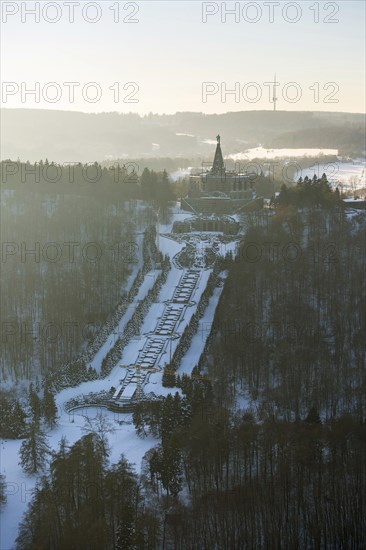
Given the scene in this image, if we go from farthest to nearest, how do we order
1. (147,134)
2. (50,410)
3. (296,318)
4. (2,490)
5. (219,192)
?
(147,134) < (219,192) < (296,318) < (50,410) < (2,490)

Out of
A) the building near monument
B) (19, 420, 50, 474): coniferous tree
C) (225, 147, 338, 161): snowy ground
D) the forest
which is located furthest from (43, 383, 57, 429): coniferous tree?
(225, 147, 338, 161): snowy ground

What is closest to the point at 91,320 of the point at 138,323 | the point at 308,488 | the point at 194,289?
the point at 138,323

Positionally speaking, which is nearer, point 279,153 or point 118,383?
point 118,383

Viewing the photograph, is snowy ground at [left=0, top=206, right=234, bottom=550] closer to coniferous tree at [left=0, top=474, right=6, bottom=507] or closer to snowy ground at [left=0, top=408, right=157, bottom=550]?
snowy ground at [left=0, top=408, right=157, bottom=550]

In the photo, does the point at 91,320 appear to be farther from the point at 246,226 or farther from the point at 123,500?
the point at 123,500

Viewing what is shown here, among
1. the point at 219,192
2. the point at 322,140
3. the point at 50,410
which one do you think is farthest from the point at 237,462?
the point at 322,140

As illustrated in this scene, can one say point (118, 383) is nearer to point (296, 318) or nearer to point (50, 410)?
point (50, 410)
